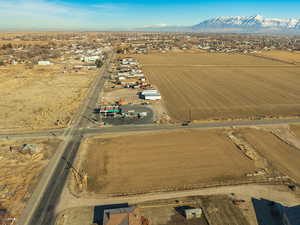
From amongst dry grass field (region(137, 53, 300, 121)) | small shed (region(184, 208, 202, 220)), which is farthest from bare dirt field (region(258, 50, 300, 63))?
small shed (region(184, 208, 202, 220))

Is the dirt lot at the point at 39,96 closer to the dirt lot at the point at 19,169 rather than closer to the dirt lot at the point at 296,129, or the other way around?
the dirt lot at the point at 19,169

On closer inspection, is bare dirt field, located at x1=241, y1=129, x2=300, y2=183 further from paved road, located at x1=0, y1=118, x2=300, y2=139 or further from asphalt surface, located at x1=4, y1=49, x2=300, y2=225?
asphalt surface, located at x1=4, y1=49, x2=300, y2=225

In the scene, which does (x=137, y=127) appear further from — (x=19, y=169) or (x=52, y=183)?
(x=19, y=169)

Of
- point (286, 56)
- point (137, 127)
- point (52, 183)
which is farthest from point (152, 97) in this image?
point (286, 56)

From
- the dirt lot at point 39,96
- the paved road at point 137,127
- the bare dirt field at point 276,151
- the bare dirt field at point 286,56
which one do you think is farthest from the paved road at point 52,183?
the bare dirt field at point 286,56

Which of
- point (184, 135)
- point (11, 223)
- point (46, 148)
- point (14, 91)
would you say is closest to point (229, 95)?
point (184, 135)

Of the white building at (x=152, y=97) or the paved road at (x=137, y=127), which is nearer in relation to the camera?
the paved road at (x=137, y=127)

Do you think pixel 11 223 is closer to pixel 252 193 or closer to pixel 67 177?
pixel 67 177
